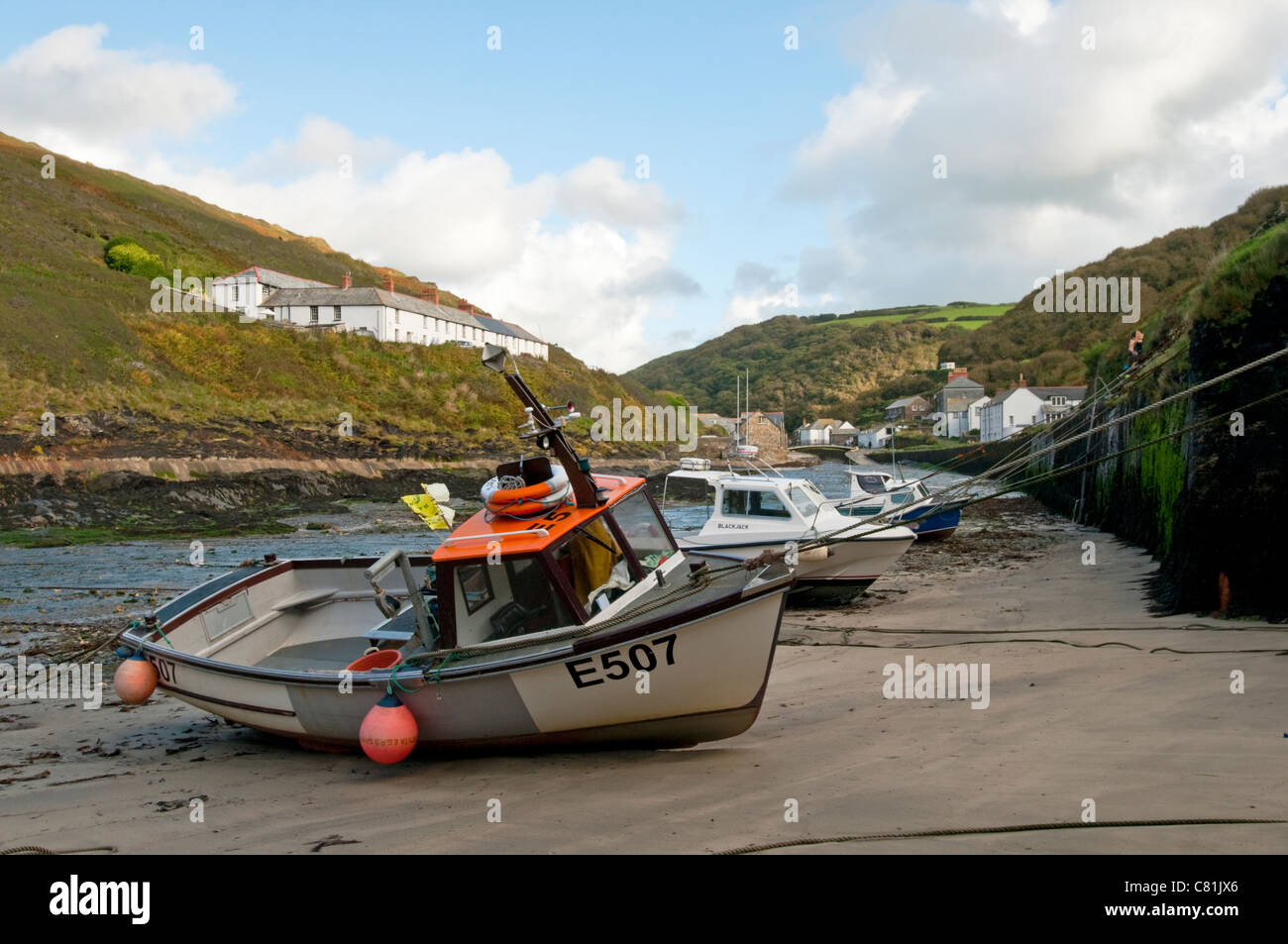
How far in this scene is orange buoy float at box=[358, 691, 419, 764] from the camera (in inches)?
267

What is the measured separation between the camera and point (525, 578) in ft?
23.5

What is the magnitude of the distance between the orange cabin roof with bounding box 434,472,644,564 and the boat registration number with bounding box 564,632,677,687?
40.9 inches

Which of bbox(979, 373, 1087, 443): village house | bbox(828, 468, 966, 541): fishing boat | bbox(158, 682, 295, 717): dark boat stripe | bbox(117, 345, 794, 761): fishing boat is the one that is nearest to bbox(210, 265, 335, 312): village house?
bbox(828, 468, 966, 541): fishing boat

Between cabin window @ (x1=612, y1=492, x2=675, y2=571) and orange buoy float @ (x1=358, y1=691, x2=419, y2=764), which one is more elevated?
cabin window @ (x1=612, y1=492, x2=675, y2=571)

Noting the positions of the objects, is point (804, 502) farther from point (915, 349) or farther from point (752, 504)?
point (915, 349)

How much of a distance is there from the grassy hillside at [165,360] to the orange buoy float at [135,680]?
104ft

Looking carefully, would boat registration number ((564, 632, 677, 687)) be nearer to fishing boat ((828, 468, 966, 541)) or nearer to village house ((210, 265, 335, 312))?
fishing boat ((828, 468, 966, 541))

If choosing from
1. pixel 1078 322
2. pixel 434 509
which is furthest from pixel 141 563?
pixel 1078 322

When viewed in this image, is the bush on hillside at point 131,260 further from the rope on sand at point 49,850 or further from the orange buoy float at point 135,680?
the rope on sand at point 49,850

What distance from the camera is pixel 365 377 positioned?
64188 millimetres

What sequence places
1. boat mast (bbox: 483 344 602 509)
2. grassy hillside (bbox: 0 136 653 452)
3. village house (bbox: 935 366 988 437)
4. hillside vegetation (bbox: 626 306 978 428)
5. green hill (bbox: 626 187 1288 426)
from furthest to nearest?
hillside vegetation (bbox: 626 306 978 428)
village house (bbox: 935 366 988 437)
green hill (bbox: 626 187 1288 426)
grassy hillside (bbox: 0 136 653 452)
boat mast (bbox: 483 344 602 509)

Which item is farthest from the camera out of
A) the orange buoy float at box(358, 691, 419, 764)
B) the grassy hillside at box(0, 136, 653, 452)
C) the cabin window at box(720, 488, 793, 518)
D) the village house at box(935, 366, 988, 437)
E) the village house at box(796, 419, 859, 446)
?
the village house at box(796, 419, 859, 446)

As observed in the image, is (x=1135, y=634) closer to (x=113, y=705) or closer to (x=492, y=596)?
(x=492, y=596)

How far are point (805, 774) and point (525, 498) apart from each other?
3.20m
